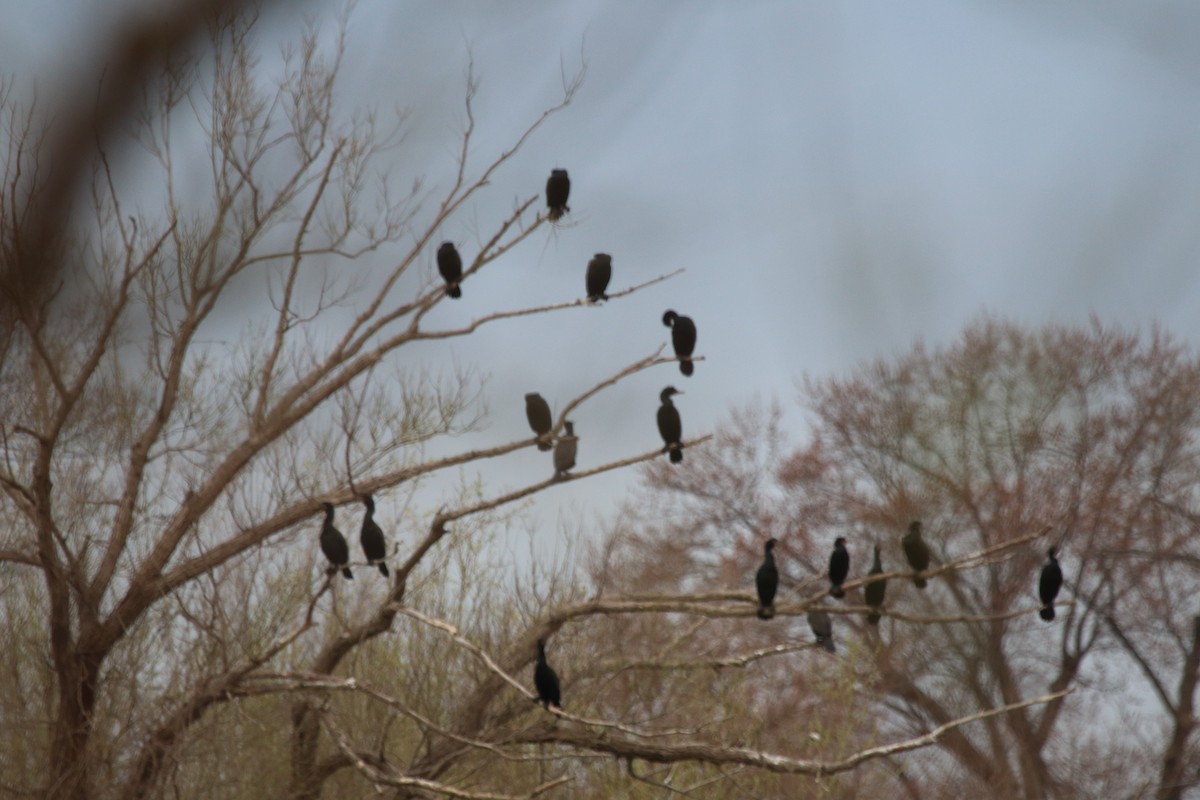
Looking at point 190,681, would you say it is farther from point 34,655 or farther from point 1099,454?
point 1099,454

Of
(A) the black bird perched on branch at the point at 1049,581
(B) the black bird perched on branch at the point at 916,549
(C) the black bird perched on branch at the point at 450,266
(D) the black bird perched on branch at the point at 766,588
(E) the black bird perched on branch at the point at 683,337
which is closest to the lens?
(A) the black bird perched on branch at the point at 1049,581

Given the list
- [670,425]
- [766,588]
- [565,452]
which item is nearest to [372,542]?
[565,452]

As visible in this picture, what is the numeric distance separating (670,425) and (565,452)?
0.61 m

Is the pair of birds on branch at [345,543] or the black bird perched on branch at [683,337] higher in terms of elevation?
the black bird perched on branch at [683,337]

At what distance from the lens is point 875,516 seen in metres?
18.3

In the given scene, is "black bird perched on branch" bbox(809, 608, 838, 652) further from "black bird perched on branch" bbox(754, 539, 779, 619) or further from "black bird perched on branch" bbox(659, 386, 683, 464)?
"black bird perched on branch" bbox(659, 386, 683, 464)

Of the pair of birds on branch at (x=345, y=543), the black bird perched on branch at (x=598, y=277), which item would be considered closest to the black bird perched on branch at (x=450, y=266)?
the black bird perched on branch at (x=598, y=277)

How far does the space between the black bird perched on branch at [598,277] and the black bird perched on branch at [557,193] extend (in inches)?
34.5

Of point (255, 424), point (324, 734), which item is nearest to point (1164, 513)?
point (324, 734)

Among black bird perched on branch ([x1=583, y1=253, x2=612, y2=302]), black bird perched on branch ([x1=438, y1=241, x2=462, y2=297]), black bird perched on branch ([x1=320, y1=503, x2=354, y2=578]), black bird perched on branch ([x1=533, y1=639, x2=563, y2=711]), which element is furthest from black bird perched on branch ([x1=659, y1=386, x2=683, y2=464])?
black bird perched on branch ([x1=438, y1=241, x2=462, y2=297])

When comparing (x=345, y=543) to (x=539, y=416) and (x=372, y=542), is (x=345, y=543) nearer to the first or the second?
(x=372, y=542)

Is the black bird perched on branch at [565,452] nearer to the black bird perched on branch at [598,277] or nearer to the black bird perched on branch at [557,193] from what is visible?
the black bird perched on branch at [598,277]

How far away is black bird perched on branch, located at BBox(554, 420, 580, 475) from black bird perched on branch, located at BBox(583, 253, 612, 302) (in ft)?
2.83

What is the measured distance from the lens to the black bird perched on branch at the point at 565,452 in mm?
7453
